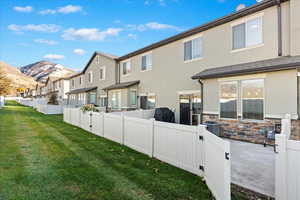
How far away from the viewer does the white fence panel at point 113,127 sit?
26.2 ft

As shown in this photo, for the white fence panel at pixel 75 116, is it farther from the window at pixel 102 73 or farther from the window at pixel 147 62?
the window at pixel 102 73

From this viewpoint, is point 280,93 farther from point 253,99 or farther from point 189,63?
point 189,63

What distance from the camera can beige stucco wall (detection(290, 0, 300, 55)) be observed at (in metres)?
7.61

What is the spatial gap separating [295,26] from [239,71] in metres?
2.73

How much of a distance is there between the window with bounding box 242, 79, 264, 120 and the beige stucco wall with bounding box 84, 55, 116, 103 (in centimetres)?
1472

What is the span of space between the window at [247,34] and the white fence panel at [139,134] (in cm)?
681

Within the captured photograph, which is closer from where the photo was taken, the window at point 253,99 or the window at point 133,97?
the window at point 253,99

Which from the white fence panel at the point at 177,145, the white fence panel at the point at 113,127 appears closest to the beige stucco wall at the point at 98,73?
the white fence panel at the point at 113,127

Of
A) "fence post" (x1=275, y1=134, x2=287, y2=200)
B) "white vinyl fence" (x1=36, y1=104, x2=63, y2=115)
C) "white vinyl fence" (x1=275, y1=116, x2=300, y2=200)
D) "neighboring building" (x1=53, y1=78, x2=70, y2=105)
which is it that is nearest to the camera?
"white vinyl fence" (x1=275, y1=116, x2=300, y2=200)

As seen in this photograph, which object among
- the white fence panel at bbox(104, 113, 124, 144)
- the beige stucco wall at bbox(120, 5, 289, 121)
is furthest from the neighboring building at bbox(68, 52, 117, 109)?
the white fence panel at bbox(104, 113, 124, 144)

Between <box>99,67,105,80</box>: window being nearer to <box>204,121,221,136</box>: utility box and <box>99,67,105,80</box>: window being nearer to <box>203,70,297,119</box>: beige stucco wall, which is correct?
<box>204,121,221,136</box>: utility box

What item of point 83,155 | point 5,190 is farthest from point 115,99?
point 5,190

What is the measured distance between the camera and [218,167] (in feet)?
10.7

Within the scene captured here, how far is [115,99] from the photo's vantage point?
1981cm
